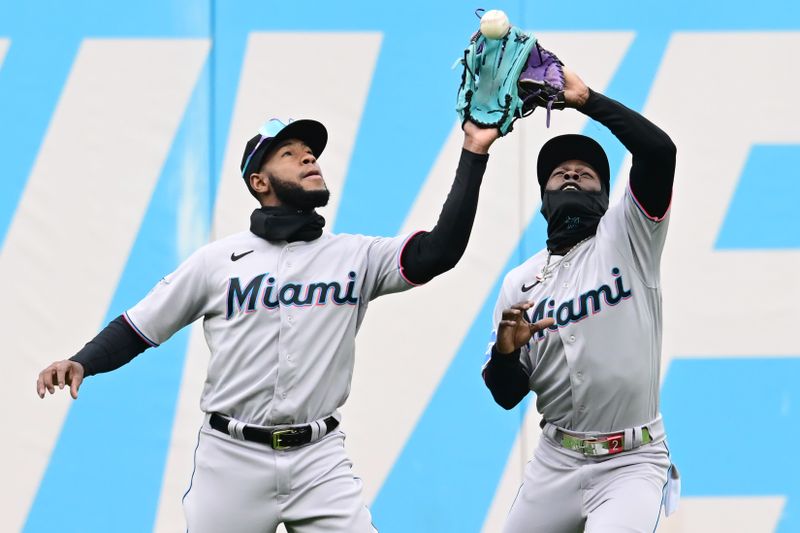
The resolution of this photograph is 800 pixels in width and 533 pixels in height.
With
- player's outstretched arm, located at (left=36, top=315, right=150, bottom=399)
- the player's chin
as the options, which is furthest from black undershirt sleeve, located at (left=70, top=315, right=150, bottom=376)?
the player's chin

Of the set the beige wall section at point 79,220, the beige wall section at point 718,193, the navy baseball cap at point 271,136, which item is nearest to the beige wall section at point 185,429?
the beige wall section at point 79,220

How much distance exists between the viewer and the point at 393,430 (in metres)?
5.66

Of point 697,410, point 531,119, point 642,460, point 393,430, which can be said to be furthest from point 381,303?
point 642,460

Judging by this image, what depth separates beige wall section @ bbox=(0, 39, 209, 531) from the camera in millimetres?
5680

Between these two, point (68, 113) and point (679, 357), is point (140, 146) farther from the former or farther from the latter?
point (679, 357)

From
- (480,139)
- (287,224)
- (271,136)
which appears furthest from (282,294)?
(480,139)

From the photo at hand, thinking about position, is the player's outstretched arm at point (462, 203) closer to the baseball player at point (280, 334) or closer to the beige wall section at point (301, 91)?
the baseball player at point (280, 334)

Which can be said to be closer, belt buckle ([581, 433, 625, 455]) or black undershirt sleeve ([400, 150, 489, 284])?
black undershirt sleeve ([400, 150, 489, 284])

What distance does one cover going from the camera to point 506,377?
416 centimetres

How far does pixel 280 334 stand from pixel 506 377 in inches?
29.2

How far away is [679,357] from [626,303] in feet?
5.27

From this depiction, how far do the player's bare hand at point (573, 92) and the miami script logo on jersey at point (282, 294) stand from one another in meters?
0.92

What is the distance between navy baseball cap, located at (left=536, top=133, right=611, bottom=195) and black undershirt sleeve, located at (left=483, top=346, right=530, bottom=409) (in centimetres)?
71

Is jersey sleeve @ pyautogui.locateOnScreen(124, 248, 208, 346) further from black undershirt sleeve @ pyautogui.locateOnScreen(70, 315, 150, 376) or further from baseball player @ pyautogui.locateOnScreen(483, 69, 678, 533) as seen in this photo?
baseball player @ pyautogui.locateOnScreen(483, 69, 678, 533)
